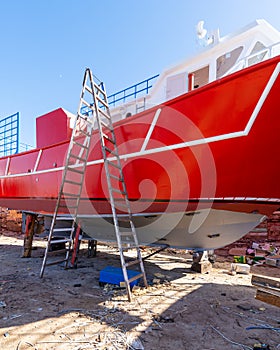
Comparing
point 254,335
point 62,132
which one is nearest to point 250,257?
point 254,335

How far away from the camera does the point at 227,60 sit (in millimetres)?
4973

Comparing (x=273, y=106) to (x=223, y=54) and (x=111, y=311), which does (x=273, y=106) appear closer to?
(x=111, y=311)

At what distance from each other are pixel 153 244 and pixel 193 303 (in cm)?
164

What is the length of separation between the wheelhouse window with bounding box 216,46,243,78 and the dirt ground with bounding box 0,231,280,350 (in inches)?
157

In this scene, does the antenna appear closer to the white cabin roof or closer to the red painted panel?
the white cabin roof

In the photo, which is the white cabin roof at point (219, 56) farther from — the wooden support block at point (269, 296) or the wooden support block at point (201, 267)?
the wooden support block at point (269, 296)

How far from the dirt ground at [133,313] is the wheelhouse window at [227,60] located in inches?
157

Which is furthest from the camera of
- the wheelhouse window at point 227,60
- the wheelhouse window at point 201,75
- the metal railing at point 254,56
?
the wheelhouse window at point 201,75

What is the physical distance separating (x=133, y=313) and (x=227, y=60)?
478cm

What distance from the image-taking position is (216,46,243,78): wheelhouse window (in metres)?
4.89

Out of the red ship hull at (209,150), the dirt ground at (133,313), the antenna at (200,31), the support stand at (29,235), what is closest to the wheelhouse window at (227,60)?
the antenna at (200,31)

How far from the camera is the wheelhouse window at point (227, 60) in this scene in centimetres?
489

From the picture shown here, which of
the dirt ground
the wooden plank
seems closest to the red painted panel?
the dirt ground

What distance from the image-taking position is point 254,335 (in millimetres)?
2324
